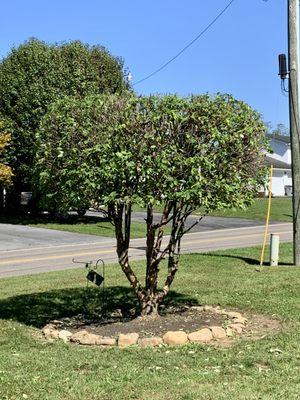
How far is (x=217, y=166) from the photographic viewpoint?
22.0ft

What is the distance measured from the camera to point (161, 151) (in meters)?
6.37

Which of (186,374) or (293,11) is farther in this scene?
(293,11)

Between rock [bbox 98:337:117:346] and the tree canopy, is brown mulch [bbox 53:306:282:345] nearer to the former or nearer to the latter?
rock [bbox 98:337:117:346]

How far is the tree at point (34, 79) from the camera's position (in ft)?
93.0

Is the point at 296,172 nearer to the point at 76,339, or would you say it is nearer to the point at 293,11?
the point at 293,11

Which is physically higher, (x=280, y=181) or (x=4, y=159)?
(x=280, y=181)

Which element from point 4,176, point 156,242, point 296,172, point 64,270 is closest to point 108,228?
point 4,176

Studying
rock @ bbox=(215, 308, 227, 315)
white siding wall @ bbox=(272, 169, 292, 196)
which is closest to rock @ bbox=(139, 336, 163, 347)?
rock @ bbox=(215, 308, 227, 315)

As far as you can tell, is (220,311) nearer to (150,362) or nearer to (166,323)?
(166,323)

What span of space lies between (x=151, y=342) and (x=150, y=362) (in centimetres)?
80

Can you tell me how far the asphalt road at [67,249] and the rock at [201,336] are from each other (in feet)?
27.2

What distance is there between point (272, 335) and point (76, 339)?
89.0 inches

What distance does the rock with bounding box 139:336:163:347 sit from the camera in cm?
638

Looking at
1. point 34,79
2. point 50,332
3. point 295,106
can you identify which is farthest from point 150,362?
point 34,79
